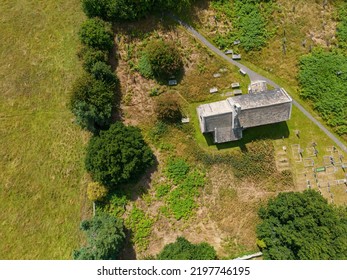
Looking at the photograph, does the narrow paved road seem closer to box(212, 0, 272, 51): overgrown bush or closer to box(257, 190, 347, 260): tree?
box(212, 0, 272, 51): overgrown bush

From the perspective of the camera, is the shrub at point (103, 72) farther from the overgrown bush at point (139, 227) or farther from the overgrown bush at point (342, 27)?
the overgrown bush at point (342, 27)

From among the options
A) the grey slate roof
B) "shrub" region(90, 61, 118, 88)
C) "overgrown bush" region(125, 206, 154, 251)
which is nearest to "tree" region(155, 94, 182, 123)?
"shrub" region(90, 61, 118, 88)

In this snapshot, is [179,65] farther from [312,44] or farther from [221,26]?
[312,44]

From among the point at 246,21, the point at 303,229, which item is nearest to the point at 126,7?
the point at 246,21

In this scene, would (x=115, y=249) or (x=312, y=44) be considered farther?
(x=312, y=44)

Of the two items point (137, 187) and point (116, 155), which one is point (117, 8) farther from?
point (137, 187)

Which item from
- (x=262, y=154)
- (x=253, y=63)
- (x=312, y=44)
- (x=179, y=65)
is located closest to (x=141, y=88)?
(x=179, y=65)
